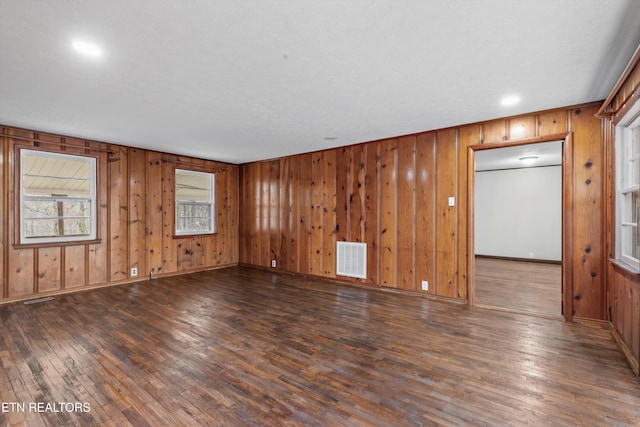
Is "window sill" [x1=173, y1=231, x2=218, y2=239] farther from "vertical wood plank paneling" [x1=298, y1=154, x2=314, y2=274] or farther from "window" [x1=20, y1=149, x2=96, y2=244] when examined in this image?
"vertical wood plank paneling" [x1=298, y1=154, x2=314, y2=274]

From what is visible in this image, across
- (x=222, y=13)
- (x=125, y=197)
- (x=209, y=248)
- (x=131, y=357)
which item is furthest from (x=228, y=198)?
(x=222, y=13)

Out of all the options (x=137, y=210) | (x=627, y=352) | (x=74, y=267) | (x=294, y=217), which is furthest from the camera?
(x=294, y=217)

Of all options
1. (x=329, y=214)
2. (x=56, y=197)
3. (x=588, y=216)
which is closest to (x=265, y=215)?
(x=329, y=214)

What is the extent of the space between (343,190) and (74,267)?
449cm

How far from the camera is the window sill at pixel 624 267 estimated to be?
2.29 metres

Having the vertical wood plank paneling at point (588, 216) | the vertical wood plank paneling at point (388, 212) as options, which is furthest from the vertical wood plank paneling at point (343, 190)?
the vertical wood plank paneling at point (588, 216)

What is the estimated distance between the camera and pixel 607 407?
1831mm

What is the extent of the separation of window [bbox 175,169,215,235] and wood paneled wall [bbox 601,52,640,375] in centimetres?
646

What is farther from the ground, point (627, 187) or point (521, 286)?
point (627, 187)

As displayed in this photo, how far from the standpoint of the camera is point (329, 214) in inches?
214

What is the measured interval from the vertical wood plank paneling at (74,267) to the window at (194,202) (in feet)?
5.42

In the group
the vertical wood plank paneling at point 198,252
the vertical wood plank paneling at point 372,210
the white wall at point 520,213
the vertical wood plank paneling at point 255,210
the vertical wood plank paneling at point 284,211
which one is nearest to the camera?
the vertical wood plank paneling at point 372,210

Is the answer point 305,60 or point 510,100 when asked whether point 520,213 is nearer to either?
point 510,100

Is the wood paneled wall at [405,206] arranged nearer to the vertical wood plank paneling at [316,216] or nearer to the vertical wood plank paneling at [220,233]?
the vertical wood plank paneling at [316,216]
